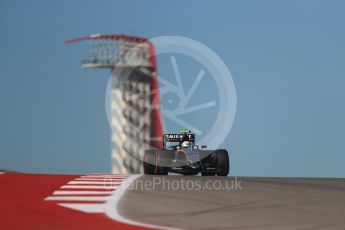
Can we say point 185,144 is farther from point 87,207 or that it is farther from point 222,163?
point 87,207

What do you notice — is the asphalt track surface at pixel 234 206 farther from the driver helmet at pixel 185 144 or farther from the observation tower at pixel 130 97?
the observation tower at pixel 130 97

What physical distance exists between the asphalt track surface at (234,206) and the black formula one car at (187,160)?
606cm

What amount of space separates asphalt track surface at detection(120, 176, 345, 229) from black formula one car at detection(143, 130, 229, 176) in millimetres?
6060

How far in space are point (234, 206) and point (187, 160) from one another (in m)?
10.1

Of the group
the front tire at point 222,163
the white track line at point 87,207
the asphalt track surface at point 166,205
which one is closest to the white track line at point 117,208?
the asphalt track surface at point 166,205

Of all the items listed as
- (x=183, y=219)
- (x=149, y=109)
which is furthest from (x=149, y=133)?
(x=183, y=219)

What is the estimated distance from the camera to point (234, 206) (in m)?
12.1

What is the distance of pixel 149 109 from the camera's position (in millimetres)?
91438

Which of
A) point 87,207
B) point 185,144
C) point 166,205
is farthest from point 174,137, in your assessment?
point 87,207

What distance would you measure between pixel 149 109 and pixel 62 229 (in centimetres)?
8201

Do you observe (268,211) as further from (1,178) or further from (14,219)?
(1,178)

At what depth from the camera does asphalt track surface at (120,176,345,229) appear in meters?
10.4

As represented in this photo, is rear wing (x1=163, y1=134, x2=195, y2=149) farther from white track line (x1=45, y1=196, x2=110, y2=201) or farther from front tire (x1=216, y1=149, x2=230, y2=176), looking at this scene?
white track line (x1=45, y1=196, x2=110, y2=201)

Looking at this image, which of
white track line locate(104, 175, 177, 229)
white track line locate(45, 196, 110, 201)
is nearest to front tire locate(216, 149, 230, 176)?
white track line locate(104, 175, 177, 229)
